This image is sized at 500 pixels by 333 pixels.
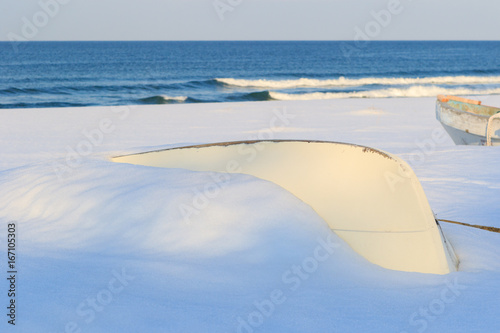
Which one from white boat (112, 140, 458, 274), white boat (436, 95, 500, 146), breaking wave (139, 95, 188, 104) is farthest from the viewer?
breaking wave (139, 95, 188, 104)

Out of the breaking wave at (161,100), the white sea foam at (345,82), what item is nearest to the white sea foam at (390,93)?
the white sea foam at (345,82)

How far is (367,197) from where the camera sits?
11.4ft

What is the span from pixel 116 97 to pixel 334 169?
24460mm

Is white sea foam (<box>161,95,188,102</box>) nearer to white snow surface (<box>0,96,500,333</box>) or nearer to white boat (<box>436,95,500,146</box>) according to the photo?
white boat (<box>436,95,500,146</box>)

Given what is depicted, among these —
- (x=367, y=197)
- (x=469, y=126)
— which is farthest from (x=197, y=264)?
(x=469, y=126)

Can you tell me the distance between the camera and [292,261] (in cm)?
310

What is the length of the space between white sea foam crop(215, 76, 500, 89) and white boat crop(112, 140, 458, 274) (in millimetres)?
29046

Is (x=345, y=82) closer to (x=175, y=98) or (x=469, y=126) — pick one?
(x=175, y=98)

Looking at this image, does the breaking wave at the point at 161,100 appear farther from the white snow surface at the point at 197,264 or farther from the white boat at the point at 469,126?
the white snow surface at the point at 197,264

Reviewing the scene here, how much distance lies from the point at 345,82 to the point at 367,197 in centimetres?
3189

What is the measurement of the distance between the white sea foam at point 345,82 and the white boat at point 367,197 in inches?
1144


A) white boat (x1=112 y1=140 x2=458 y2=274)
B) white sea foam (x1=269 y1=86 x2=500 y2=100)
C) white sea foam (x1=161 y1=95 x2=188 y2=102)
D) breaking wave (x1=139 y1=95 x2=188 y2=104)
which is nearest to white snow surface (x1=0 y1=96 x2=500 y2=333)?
white boat (x1=112 y1=140 x2=458 y2=274)

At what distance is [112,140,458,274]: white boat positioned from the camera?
3373 millimetres

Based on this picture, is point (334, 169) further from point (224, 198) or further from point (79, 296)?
point (79, 296)
